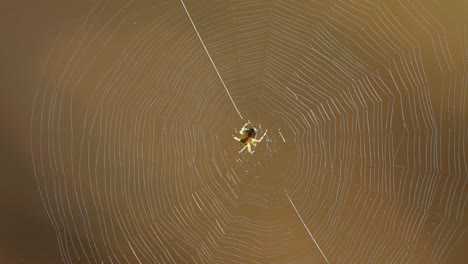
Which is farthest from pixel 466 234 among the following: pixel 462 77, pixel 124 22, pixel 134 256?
pixel 124 22

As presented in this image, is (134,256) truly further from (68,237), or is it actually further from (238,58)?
(238,58)

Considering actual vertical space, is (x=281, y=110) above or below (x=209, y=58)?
below

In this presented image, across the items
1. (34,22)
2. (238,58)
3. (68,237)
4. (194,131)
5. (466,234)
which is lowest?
(466,234)

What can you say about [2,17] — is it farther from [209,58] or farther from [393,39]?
[393,39]

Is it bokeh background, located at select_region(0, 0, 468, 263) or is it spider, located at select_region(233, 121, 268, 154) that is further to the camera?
spider, located at select_region(233, 121, 268, 154)

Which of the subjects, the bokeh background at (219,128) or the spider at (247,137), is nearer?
the bokeh background at (219,128)

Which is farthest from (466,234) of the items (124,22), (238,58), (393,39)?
(124,22)
